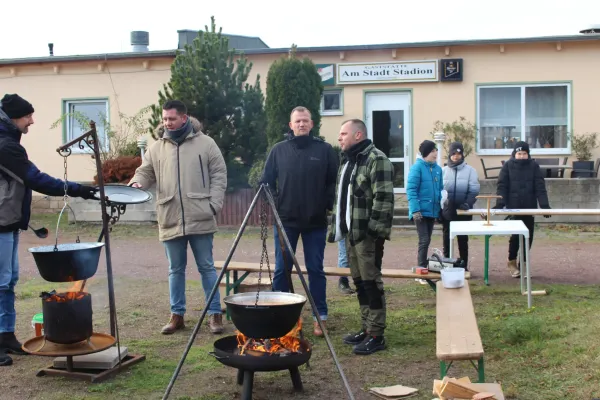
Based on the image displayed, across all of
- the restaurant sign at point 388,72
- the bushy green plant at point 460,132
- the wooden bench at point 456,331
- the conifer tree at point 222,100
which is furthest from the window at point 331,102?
the wooden bench at point 456,331

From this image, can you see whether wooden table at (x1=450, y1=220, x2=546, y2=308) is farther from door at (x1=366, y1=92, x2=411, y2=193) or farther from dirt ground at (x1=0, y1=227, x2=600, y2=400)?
door at (x1=366, y1=92, x2=411, y2=193)

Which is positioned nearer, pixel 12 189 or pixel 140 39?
pixel 12 189

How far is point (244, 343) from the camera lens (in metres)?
5.05

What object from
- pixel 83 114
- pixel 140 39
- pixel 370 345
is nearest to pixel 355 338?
pixel 370 345

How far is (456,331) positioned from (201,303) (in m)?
3.91

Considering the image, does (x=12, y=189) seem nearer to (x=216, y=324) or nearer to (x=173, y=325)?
(x=173, y=325)

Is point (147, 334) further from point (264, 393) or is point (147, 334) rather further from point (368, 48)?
point (368, 48)

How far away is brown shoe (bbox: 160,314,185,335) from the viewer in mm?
6825

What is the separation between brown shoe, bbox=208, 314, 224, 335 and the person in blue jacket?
2989 millimetres

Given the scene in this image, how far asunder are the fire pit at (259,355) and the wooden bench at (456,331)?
0.91 m

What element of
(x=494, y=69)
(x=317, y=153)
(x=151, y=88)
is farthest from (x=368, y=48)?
(x=317, y=153)

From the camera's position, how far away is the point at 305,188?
6.59 metres

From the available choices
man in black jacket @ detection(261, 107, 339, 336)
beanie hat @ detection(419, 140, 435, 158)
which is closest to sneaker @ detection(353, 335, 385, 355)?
man in black jacket @ detection(261, 107, 339, 336)

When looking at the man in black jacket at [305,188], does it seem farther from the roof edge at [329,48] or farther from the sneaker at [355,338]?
the roof edge at [329,48]
